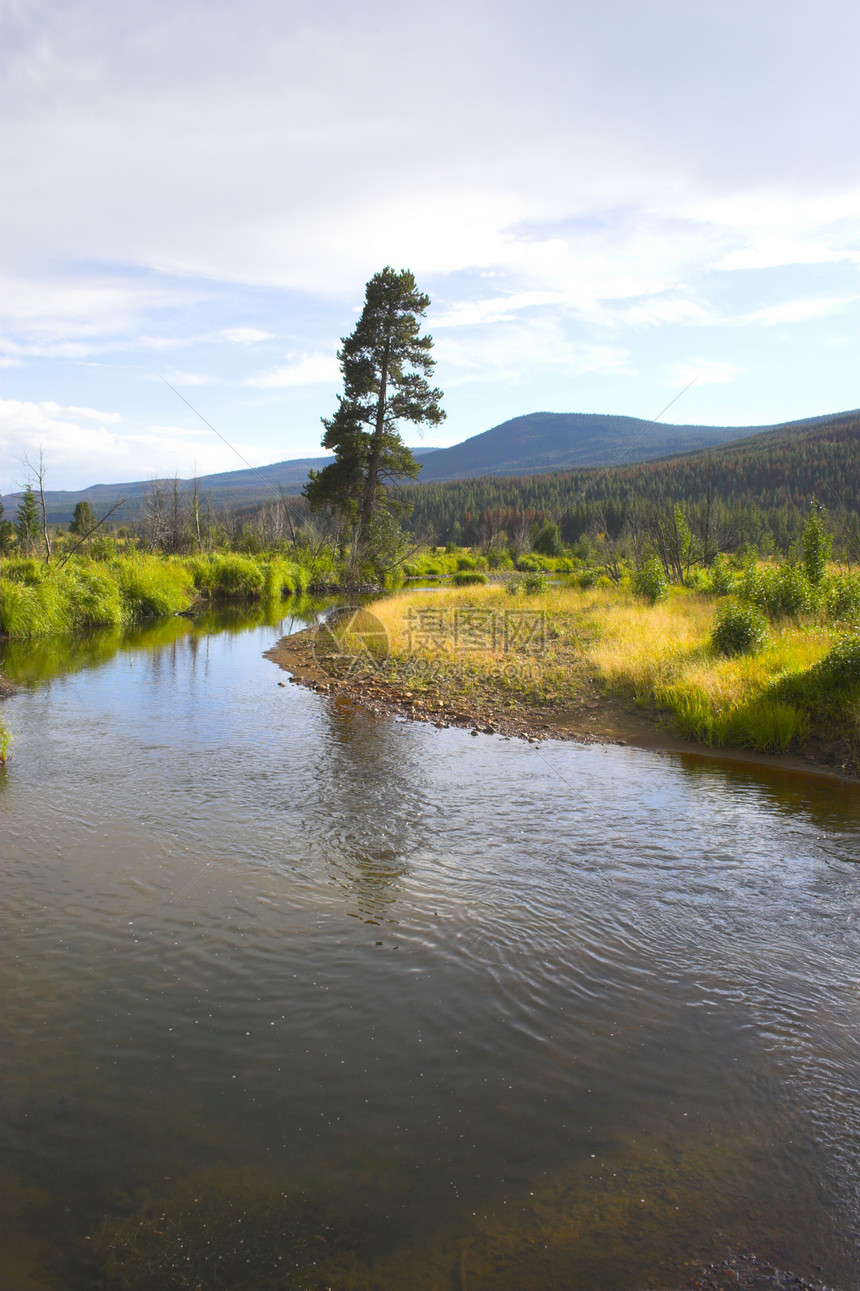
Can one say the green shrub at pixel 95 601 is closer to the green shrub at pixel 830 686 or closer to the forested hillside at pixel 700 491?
the green shrub at pixel 830 686

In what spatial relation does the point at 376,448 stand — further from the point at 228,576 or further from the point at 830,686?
the point at 830,686

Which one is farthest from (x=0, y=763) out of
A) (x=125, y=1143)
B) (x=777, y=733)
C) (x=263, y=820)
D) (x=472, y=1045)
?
(x=777, y=733)

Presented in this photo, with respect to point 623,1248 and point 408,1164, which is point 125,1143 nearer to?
point 408,1164

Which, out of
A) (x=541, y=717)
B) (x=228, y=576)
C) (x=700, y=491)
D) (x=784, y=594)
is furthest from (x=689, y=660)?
(x=700, y=491)

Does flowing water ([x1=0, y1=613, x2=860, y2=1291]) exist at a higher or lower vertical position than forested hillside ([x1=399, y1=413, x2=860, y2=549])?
lower

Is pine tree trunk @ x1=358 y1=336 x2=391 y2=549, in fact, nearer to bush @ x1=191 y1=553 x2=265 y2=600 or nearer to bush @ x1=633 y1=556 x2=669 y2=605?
bush @ x1=191 y1=553 x2=265 y2=600

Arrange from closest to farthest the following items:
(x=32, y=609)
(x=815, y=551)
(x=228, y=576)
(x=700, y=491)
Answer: (x=815, y=551) → (x=32, y=609) → (x=228, y=576) → (x=700, y=491)

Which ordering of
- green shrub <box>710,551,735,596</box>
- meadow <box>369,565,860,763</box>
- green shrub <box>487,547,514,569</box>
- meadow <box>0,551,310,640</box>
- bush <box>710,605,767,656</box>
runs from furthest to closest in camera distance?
green shrub <box>487,547,514,569</box> < green shrub <box>710,551,735,596</box> < meadow <box>0,551,310,640</box> < bush <box>710,605,767,656</box> < meadow <box>369,565,860,763</box>

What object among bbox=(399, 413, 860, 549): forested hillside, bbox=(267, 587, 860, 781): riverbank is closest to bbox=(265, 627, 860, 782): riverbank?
bbox=(267, 587, 860, 781): riverbank

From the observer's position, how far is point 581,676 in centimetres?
1655

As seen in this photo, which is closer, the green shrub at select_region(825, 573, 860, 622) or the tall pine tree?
the green shrub at select_region(825, 573, 860, 622)

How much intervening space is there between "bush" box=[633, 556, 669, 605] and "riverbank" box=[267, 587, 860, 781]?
94 cm

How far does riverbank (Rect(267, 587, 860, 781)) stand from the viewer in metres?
12.2

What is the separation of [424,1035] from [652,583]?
24.2m
